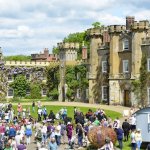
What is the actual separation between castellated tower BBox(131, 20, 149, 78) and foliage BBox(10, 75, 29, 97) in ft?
84.7

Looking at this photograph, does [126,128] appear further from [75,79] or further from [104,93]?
[75,79]

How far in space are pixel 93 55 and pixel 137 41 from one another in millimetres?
8772

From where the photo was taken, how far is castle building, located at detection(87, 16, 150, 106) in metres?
50.7

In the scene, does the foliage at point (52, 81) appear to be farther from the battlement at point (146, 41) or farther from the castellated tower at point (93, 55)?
the battlement at point (146, 41)

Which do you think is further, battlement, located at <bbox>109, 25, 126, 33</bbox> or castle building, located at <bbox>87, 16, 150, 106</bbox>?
battlement, located at <bbox>109, 25, 126, 33</bbox>

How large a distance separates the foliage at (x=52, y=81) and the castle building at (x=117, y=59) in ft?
34.1

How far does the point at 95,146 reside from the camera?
26.4m

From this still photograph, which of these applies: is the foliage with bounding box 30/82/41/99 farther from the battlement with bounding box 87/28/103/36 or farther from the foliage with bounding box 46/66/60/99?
the battlement with bounding box 87/28/103/36

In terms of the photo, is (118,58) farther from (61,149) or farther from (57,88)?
(61,149)

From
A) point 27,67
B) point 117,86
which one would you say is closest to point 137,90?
point 117,86

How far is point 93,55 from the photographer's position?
5806 centimetres

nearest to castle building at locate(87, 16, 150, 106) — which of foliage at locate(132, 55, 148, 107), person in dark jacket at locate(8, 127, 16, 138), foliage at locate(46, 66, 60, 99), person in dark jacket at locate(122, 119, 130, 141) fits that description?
foliage at locate(132, 55, 148, 107)

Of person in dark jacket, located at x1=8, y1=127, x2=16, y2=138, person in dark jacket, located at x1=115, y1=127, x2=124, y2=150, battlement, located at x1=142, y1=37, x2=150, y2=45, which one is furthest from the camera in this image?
battlement, located at x1=142, y1=37, x2=150, y2=45

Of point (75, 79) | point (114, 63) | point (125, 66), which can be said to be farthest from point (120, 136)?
point (75, 79)
